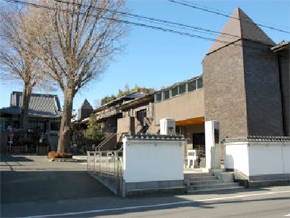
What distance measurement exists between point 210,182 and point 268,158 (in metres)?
3.64

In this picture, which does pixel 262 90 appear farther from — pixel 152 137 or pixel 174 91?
pixel 152 137

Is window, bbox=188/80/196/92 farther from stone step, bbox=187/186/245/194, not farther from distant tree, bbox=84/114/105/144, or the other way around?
distant tree, bbox=84/114/105/144

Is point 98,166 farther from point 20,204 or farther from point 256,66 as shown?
point 256,66

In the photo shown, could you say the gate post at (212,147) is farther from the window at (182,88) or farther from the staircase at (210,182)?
the window at (182,88)

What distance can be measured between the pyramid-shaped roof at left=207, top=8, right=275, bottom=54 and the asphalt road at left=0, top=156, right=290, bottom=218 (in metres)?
9.95

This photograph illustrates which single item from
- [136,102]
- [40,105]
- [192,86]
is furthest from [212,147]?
[40,105]

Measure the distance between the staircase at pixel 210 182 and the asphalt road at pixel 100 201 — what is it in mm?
990

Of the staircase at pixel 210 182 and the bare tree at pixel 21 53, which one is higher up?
the bare tree at pixel 21 53

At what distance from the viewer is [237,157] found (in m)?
17.4

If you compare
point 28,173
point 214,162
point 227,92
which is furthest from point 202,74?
point 28,173

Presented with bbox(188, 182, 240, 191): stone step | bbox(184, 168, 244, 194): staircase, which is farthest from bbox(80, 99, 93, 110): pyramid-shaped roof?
bbox(188, 182, 240, 191): stone step

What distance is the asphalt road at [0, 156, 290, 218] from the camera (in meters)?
9.91

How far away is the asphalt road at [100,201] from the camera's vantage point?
991cm

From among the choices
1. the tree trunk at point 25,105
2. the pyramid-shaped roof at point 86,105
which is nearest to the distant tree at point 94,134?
the tree trunk at point 25,105
